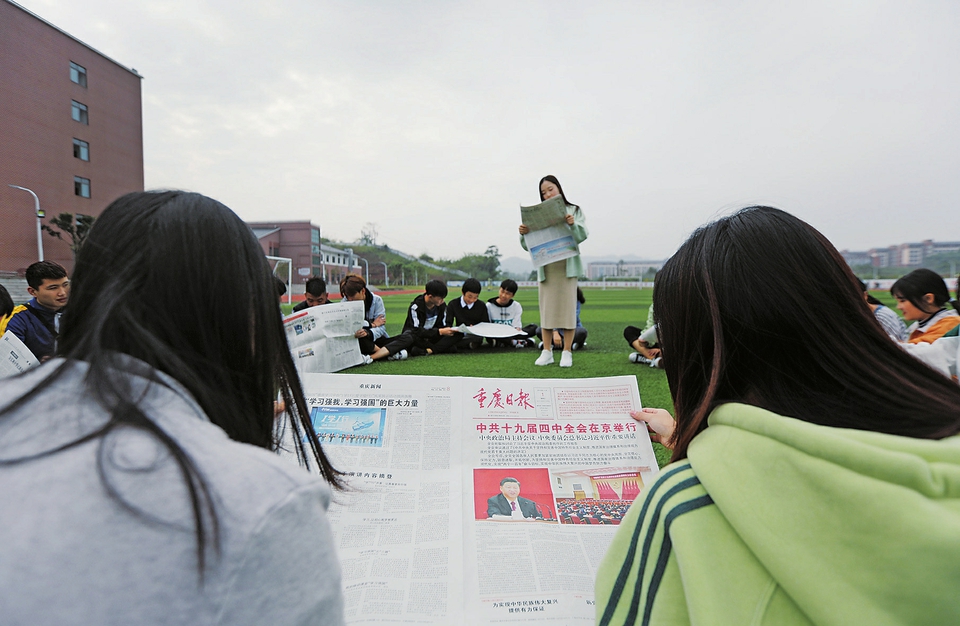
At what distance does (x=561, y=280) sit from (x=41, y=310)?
352cm

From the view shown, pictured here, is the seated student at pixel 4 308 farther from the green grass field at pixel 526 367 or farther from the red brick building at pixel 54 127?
the red brick building at pixel 54 127

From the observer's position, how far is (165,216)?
1.86ft

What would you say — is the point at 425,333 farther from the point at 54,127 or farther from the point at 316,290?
the point at 54,127

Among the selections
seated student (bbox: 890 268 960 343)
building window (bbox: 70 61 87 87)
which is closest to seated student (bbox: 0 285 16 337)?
seated student (bbox: 890 268 960 343)

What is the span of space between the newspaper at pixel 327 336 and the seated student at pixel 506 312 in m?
1.95

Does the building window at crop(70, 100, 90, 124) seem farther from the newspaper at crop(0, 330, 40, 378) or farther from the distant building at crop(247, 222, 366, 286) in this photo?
the newspaper at crop(0, 330, 40, 378)

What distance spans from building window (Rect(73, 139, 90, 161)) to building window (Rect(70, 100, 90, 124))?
891 millimetres

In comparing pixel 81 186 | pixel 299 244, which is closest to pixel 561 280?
pixel 81 186

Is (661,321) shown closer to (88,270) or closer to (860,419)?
(860,419)

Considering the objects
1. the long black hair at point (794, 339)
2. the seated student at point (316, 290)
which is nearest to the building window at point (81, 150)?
the seated student at point (316, 290)

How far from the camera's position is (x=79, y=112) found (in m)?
20.5

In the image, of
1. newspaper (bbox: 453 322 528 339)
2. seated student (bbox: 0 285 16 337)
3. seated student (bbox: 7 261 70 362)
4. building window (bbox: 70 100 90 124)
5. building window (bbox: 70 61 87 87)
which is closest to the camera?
seated student (bbox: 0 285 16 337)

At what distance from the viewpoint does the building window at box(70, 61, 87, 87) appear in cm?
2000

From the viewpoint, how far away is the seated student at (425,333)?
483 cm
